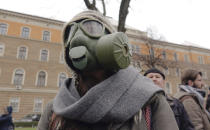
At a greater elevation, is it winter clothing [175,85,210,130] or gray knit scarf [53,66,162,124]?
gray knit scarf [53,66,162,124]

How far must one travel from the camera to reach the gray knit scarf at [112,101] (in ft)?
3.34

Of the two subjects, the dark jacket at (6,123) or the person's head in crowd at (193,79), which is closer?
the person's head in crowd at (193,79)

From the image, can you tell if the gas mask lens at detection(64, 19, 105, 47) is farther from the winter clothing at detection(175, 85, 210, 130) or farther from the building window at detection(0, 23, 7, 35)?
the building window at detection(0, 23, 7, 35)

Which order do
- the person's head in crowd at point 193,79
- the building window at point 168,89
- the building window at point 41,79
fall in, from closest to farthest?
the person's head in crowd at point 193,79 < the building window at point 41,79 < the building window at point 168,89

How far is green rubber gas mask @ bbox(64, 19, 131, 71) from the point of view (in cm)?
101

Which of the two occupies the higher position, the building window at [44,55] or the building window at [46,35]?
the building window at [46,35]

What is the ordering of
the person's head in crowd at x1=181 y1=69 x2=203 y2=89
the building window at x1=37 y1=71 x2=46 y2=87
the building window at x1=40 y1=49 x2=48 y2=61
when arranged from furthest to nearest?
the building window at x1=40 y1=49 x2=48 y2=61, the building window at x1=37 y1=71 x2=46 y2=87, the person's head in crowd at x1=181 y1=69 x2=203 y2=89

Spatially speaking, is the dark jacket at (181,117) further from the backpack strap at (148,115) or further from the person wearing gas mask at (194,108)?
the backpack strap at (148,115)

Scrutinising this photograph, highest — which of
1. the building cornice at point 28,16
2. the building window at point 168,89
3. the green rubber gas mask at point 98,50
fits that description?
the building cornice at point 28,16

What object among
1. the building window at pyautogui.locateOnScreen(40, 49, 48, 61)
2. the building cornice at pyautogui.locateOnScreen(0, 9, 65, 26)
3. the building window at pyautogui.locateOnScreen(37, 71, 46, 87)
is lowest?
the building window at pyautogui.locateOnScreen(37, 71, 46, 87)

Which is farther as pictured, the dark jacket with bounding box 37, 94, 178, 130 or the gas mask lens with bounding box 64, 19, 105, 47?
the gas mask lens with bounding box 64, 19, 105, 47

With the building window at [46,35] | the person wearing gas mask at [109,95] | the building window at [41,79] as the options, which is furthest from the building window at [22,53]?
the person wearing gas mask at [109,95]

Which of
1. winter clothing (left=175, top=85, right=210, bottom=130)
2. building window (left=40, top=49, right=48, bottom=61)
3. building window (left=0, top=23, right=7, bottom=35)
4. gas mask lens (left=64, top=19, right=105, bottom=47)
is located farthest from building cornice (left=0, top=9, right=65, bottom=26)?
gas mask lens (left=64, top=19, right=105, bottom=47)

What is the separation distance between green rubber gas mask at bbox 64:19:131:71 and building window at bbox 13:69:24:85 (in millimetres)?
25001
